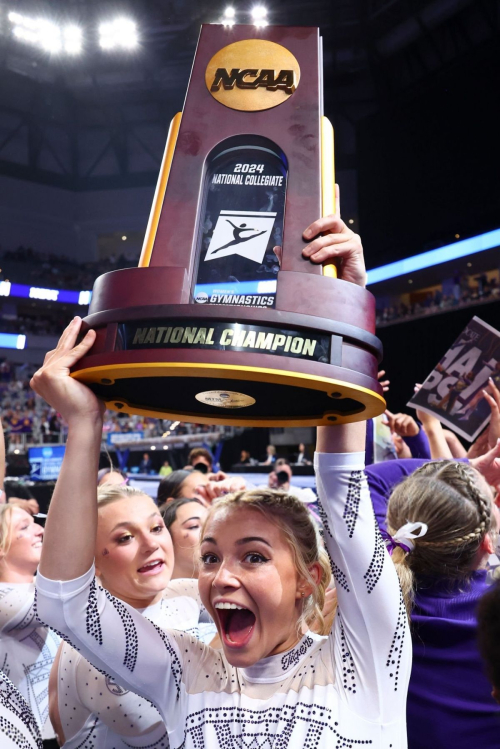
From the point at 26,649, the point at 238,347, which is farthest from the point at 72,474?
the point at 26,649

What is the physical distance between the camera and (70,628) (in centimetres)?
96

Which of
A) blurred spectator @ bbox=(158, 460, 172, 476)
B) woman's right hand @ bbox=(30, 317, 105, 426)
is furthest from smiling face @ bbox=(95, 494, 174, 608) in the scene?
blurred spectator @ bbox=(158, 460, 172, 476)

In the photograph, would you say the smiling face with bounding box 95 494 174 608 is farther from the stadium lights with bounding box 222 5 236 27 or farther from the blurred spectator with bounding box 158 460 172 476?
the blurred spectator with bounding box 158 460 172 476

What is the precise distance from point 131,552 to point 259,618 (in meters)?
0.62

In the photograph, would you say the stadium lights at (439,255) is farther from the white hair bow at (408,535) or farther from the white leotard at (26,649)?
the white hair bow at (408,535)

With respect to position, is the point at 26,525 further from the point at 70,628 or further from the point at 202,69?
the point at 202,69

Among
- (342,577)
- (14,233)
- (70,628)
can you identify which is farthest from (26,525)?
(14,233)

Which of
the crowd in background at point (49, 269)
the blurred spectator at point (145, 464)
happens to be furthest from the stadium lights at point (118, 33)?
the blurred spectator at point (145, 464)

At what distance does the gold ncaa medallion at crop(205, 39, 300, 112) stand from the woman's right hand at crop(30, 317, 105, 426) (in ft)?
1.31

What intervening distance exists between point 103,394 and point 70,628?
33 cm

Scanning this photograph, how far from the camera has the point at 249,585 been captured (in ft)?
3.44

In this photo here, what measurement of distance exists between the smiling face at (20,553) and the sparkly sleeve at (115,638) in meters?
1.20

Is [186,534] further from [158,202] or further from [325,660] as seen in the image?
[158,202]

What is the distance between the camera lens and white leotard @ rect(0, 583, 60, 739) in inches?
68.5
